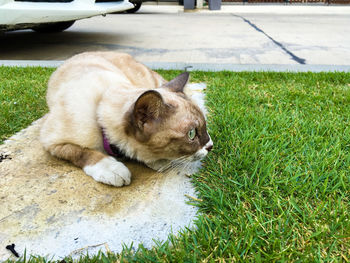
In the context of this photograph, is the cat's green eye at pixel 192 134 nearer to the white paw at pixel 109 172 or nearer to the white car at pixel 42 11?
the white paw at pixel 109 172

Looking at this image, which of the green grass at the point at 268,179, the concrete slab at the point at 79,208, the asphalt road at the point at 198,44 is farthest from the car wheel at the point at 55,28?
the concrete slab at the point at 79,208

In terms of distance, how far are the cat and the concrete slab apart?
3.6 inches

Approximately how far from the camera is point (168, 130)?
1.78 metres

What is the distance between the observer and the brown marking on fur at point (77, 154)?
6.35ft

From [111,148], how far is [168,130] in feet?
1.49

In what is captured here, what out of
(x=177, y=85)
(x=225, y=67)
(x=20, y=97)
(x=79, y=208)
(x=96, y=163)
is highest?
(x=177, y=85)

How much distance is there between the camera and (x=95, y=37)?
261 inches

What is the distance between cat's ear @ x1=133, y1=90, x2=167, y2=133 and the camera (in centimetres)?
160

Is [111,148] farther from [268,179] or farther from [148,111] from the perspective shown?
[268,179]

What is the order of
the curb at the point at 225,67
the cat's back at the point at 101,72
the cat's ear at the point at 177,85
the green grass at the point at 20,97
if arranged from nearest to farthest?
the cat's ear at the point at 177,85 → the cat's back at the point at 101,72 → the green grass at the point at 20,97 → the curb at the point at 225,67

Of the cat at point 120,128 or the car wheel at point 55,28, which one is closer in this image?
the cat at point 120,128

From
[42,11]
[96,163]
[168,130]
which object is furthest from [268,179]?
[42,11]

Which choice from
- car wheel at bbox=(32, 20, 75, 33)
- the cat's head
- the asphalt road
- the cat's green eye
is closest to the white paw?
the cat's head

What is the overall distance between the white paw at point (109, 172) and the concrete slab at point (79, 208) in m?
0.04
